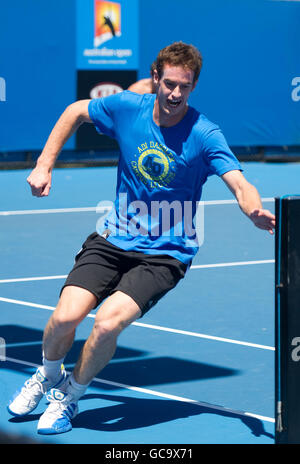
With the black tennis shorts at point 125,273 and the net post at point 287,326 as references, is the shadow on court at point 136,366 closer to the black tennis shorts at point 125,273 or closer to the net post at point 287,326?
the black tennis shorts at point 125,273

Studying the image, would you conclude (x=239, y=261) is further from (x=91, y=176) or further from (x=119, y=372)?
(x=91, y=176)

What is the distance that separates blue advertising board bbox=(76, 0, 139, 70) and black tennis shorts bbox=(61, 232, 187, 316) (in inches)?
561

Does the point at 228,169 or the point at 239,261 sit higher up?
the point at 228,169

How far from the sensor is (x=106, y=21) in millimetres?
19297

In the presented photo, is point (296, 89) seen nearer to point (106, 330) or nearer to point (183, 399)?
point (183, 399)

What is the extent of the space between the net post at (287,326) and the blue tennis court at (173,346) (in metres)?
0.52

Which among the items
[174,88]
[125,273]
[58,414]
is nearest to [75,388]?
[58,414]

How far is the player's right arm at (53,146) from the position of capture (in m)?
5.16

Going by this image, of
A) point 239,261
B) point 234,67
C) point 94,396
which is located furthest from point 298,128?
point 94,396

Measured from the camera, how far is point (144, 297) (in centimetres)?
511

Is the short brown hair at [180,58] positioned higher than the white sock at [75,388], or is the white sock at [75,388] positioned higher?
the short brown hair at [180,58]

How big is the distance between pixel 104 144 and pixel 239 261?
9.84 metres

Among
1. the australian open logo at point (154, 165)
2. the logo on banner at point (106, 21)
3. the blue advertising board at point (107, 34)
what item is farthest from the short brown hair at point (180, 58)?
the logo on banner at point (106, 21)

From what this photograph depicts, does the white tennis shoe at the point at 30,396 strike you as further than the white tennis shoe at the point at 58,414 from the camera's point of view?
Yes
